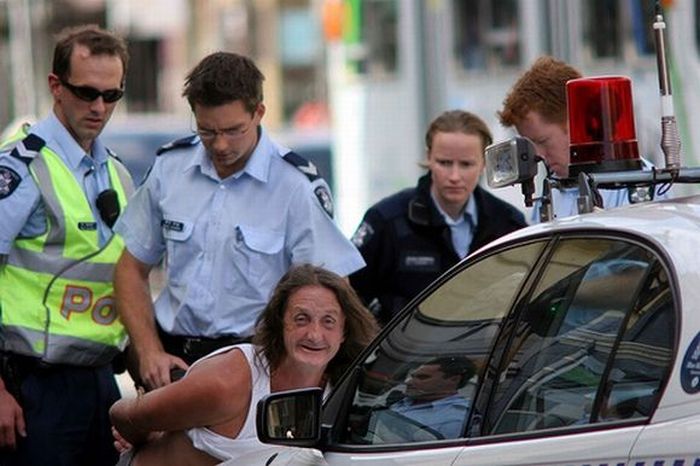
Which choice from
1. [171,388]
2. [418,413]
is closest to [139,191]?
[171,388]

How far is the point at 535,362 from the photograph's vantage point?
3.48m

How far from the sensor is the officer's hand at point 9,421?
5.47 metres

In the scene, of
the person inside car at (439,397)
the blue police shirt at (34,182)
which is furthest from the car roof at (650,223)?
the blue police shirt at (34,182)

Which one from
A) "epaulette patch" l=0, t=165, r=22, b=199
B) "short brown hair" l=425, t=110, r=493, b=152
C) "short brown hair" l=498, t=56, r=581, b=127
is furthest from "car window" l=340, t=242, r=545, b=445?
"short brown hair" l=425, t=110, r=493, b=152

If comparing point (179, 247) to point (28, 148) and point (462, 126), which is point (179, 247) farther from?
point (462, 126)

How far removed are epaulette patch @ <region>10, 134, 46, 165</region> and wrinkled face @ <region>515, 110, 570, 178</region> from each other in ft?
5.07

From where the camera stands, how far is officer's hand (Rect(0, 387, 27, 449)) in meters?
5.47

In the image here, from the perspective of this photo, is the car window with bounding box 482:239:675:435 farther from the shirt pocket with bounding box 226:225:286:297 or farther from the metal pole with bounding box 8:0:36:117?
the metal pole with bounding box 8:0:36:117

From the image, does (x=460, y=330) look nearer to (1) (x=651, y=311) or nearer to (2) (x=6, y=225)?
(1) (x=651, y=311)

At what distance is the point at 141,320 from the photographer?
5.43 metres

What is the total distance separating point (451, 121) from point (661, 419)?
3308 millimetres

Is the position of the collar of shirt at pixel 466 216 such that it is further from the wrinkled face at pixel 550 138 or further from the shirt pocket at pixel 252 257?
the wrinkled face at pixel 550 138

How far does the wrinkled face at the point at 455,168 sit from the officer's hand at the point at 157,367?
1258mm

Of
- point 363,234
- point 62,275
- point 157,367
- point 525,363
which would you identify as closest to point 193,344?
point 157,367
